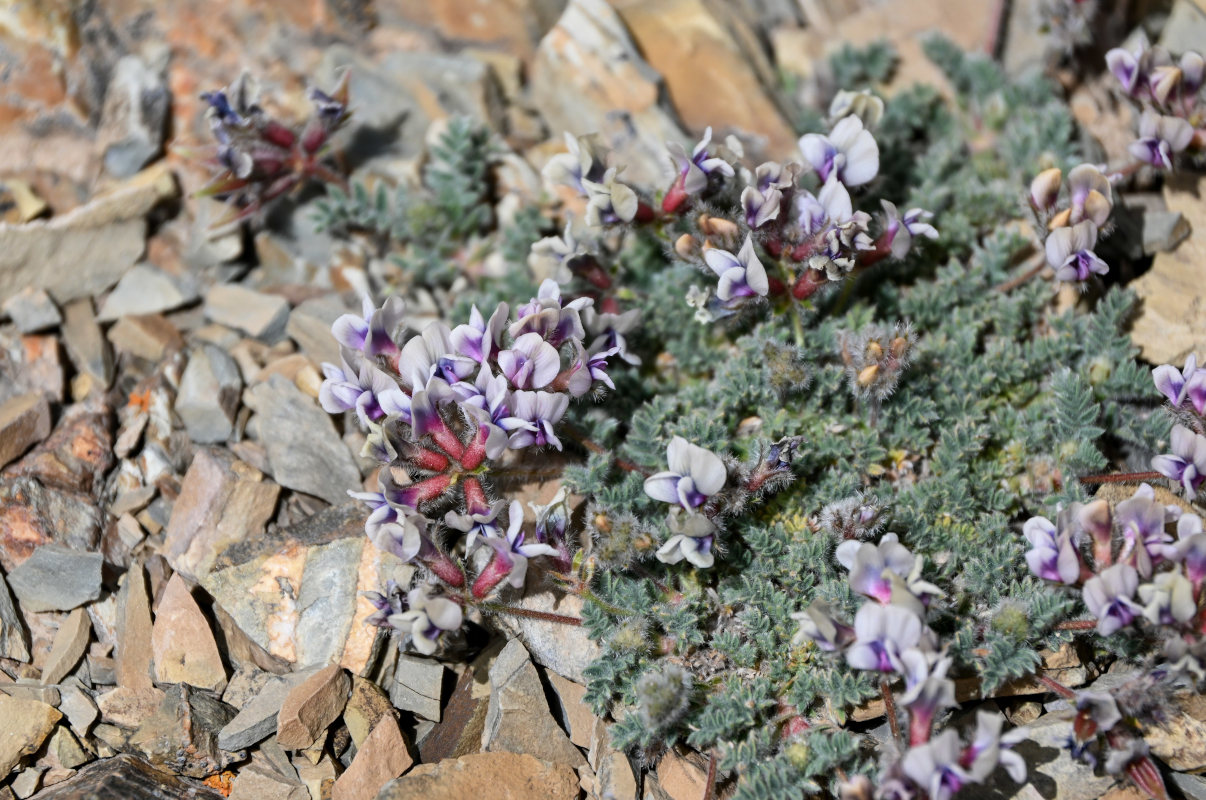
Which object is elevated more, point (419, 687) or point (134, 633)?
point (134, 633)

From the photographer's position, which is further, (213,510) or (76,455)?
(76,455)

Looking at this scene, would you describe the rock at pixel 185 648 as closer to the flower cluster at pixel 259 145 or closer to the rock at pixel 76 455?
the rock at pixel 76 455

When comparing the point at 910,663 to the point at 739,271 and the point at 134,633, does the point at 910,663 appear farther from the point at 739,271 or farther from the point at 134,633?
Answer: the point at 134,633

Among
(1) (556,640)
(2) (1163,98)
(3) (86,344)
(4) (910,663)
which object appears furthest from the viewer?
(3) (86,344)

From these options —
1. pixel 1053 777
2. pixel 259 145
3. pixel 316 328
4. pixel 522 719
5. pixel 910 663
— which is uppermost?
pixel 259 145

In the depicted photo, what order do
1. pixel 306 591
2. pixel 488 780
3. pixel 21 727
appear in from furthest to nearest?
pixel 306 591 < pixel 21 727 < pixel 488 780

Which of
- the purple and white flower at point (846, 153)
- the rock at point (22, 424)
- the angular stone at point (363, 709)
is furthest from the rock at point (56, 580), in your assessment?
the purple and white flower at point (846, 153)

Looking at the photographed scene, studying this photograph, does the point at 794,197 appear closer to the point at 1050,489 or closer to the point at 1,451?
the point at 1050,489

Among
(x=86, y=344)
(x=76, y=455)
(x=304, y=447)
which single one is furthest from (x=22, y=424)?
(x=304, y=447)
